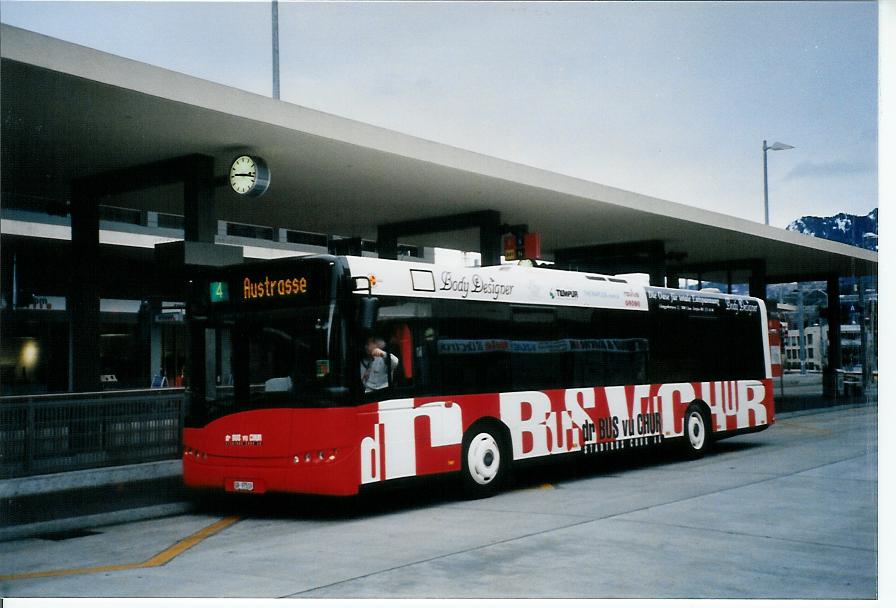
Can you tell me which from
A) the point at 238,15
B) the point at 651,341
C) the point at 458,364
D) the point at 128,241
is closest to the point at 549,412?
the point at 458,364

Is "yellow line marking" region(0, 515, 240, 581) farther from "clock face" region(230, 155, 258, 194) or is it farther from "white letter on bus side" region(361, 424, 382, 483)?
"clock face" region(230, 155, 258, 194)

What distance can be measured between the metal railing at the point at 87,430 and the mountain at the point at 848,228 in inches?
359

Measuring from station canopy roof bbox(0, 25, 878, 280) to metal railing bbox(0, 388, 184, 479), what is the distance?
3704 mm

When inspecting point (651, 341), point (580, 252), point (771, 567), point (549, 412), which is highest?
point (580, 252)

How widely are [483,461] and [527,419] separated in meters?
1.03

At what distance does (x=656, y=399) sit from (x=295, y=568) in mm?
8758

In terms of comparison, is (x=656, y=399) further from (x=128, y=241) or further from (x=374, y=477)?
(x=128, y=241)

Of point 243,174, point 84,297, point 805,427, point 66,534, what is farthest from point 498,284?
point 805,427

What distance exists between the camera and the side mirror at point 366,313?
10.3m

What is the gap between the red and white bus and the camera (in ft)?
34.5

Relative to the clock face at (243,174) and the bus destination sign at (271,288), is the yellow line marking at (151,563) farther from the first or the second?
the clock face at (243,174)

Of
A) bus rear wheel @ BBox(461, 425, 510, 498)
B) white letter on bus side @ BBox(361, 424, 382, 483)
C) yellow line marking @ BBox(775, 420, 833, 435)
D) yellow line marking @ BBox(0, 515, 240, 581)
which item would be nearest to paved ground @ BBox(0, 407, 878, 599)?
yellow line marking @ BBox(0, 515, 240, 581)

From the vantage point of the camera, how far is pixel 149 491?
1253 centimetres
